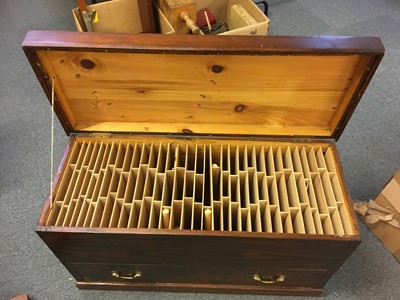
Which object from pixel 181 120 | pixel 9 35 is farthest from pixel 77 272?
pixel 9 35

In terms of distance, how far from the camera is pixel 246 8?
5.60 ft

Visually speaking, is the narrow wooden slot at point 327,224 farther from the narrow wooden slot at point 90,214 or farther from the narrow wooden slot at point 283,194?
the narrow wooden slot at point 90,214

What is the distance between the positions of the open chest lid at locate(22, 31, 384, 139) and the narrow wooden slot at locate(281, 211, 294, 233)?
0.25 m

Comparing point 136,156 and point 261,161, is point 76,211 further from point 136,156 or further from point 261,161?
point 261,161

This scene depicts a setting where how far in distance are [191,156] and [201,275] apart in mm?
375

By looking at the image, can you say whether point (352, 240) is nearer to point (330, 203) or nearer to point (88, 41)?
point (330, 203)

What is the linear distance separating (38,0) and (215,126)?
2121mm

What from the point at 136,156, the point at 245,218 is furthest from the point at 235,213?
the point at 136,156

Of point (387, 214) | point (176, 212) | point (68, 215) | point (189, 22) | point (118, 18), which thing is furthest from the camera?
point (118, 18)

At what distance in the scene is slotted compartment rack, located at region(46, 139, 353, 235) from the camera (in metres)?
0.85

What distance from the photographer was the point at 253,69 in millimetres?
816

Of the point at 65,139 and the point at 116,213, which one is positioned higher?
the point at 116,213

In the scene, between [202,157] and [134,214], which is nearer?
[134,214]

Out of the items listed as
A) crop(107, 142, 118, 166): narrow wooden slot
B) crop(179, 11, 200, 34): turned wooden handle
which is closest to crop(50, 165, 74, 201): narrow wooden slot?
crop(107, 142, 118, 166): narrow wooden slot
